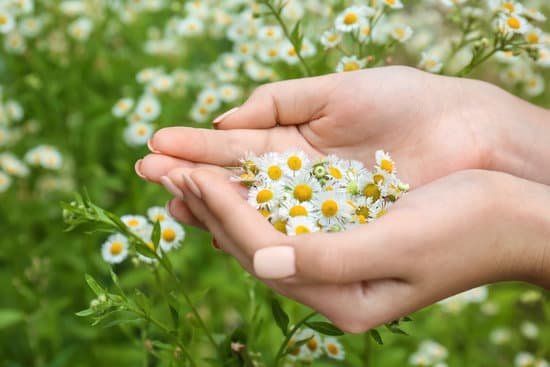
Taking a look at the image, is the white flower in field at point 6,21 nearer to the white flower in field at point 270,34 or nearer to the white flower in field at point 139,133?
the white flower in field at point 139,133

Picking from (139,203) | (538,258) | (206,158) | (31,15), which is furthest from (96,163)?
(538,258)

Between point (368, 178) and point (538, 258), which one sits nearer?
point (538, 258)

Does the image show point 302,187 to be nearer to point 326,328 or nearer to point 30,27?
point 326,328

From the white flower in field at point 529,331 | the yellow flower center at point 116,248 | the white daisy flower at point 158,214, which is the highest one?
the white daisy flower at point 158,214

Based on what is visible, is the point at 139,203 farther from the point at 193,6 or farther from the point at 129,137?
the point at 193,6

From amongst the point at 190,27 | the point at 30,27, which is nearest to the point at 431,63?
the point at 190,27

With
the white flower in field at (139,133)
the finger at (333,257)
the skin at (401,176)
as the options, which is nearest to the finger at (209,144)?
the skin at (401,176)
